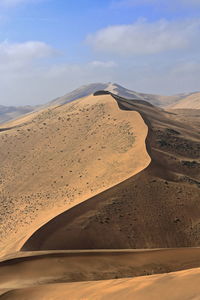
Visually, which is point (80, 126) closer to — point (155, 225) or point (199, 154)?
point (199, 154)

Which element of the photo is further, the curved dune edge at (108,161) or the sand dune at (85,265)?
the curved dune edge at (108,161)

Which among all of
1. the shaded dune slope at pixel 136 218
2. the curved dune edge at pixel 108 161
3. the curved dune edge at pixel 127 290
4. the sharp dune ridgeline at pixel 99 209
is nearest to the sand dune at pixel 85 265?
the sharp dune ridgeline at pixel 99 209

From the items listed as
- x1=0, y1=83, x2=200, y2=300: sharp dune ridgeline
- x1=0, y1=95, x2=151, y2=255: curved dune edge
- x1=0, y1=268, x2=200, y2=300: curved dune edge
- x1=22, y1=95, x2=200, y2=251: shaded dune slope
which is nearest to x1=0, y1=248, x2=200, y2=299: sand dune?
x1=0, y1=83, x2=200, y2=300: sharp dune ridgeline

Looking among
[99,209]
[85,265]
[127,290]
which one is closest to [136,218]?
[99,209]

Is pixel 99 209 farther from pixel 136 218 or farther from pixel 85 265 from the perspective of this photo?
pixel 85 265

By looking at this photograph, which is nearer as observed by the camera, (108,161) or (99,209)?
(99,209)

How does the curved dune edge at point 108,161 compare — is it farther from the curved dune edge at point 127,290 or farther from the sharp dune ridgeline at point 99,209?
the curved dune edge at point 127,290
